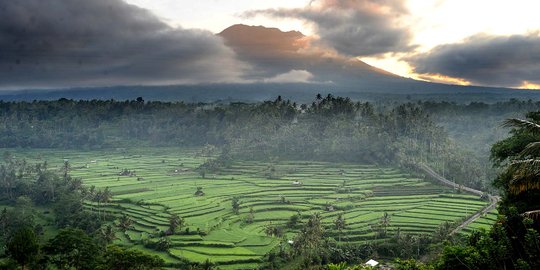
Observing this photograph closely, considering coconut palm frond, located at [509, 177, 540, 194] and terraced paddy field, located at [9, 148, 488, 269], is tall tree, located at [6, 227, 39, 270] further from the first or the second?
coconut palm frond, located at [509, 177, 540, 194]

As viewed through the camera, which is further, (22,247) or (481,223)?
(481,223)

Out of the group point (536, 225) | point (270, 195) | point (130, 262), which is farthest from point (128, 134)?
point (536, 225)

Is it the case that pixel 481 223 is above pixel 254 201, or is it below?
above

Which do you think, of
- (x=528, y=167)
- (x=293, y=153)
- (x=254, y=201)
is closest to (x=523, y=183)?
(x=528, y=167)

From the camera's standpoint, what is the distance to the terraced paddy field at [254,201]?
33.2 m

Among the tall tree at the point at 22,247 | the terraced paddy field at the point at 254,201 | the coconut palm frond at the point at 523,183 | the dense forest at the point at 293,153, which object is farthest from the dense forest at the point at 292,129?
the tall tree at the point at 22,247

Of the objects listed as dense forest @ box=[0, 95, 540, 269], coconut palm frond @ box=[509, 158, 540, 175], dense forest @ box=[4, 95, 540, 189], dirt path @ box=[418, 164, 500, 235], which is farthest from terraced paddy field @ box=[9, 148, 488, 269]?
coconut palm frond @ box=[509, 158, 540, 175]

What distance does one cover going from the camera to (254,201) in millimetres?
44500

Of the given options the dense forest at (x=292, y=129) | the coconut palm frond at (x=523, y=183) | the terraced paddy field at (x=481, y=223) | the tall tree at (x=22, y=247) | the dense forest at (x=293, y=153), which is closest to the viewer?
the coconut palm frond at (x=523, y=183)

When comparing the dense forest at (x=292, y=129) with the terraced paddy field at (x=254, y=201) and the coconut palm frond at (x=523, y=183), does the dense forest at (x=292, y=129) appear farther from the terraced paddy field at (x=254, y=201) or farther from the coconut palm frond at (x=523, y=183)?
the coconut palm frond at (x=523, y=183)

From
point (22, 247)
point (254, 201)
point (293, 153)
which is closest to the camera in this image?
point (22, 247)

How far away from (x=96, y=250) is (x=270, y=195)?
25301 millimetres

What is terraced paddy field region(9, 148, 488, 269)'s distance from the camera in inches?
1308

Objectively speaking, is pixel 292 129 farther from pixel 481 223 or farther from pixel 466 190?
pixel 481 223
